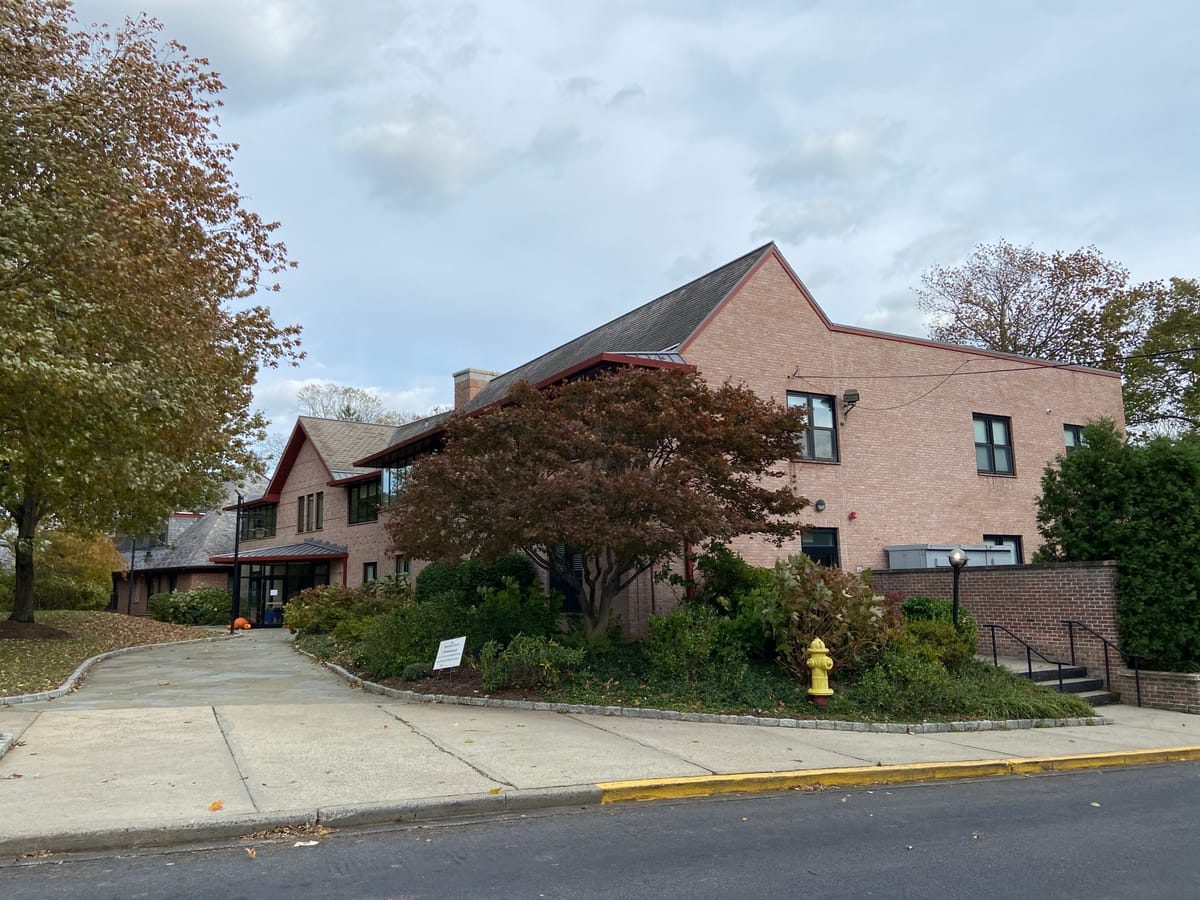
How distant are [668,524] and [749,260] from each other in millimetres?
9746

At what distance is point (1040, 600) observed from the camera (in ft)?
50.0

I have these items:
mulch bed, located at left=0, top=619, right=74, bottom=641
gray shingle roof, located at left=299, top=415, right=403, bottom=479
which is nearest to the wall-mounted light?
gray shingle roof, located at left=299, top=415, right=403, bottom=479

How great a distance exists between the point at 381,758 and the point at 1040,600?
11.5 meters

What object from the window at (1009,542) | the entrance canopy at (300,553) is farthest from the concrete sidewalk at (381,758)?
the entrance canopy at (300,553)

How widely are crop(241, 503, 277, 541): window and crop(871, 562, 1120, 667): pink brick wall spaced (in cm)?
2902

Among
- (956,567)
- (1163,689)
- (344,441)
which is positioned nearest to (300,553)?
(344,441)

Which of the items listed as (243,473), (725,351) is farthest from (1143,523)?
(243,473)

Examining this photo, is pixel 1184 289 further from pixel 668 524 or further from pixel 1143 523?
pixel 668 524

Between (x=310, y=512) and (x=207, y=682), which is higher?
(x=310, y=512)

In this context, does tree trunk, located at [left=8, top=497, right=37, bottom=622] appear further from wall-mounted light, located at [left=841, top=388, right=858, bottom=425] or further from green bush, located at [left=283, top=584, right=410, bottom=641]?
wall-mounted light, located at [left=841, top=388, right=858, bottom=425]

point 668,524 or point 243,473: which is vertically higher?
point 243,473

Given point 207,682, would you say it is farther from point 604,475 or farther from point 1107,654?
point 1107,654

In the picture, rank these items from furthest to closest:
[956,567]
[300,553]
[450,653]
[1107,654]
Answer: [300,553] < [1107,654] < [956,567] < [450,653]

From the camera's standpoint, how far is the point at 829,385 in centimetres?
2041
